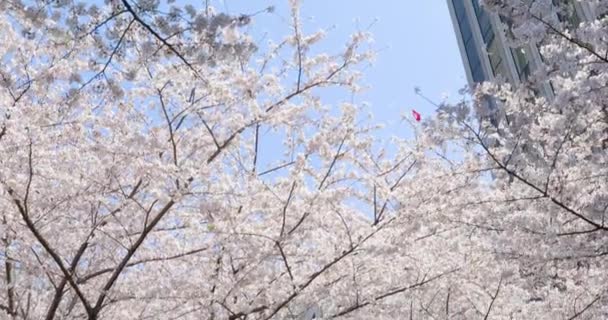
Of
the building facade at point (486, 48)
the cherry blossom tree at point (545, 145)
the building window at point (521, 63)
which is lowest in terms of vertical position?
the cherry blossom tree at point (545, 145)

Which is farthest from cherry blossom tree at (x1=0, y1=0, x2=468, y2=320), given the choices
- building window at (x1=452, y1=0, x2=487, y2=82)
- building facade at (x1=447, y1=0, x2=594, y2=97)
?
building window at (x1=452, y1=0, x2=487, y2=82)

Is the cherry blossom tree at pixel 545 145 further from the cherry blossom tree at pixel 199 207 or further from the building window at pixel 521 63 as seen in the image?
the building window at pixel 521 63

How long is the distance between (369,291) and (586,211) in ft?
8.25

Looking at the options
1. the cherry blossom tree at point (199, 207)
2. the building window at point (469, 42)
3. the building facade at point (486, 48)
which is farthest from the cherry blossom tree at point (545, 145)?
the building window at point (469, 42)

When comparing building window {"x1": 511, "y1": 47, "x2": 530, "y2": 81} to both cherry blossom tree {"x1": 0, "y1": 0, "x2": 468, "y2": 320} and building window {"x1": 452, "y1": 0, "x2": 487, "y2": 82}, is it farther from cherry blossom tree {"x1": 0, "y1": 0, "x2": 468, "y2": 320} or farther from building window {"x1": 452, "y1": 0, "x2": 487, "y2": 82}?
cherry blossom tree {"x1": 0, "y1": 0, "x2": 468, "y2": 320}

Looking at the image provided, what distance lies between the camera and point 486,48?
1833 cm

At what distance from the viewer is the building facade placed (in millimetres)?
17556

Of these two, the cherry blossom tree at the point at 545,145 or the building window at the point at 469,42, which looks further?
the building window at the point at 469,42

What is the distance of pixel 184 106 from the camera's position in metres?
6.31

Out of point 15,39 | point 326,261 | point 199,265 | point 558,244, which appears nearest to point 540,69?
point 558,244

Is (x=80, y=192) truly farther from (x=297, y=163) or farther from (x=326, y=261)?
(x=326, y=261)

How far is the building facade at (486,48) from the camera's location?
57.6ft

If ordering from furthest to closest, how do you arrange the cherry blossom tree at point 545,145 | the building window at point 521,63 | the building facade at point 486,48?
the building facade at point 486,48
the building window at point 521,63
the cherry blossom tree at point 545,145

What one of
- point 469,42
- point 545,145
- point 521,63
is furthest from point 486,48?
point 545,145
